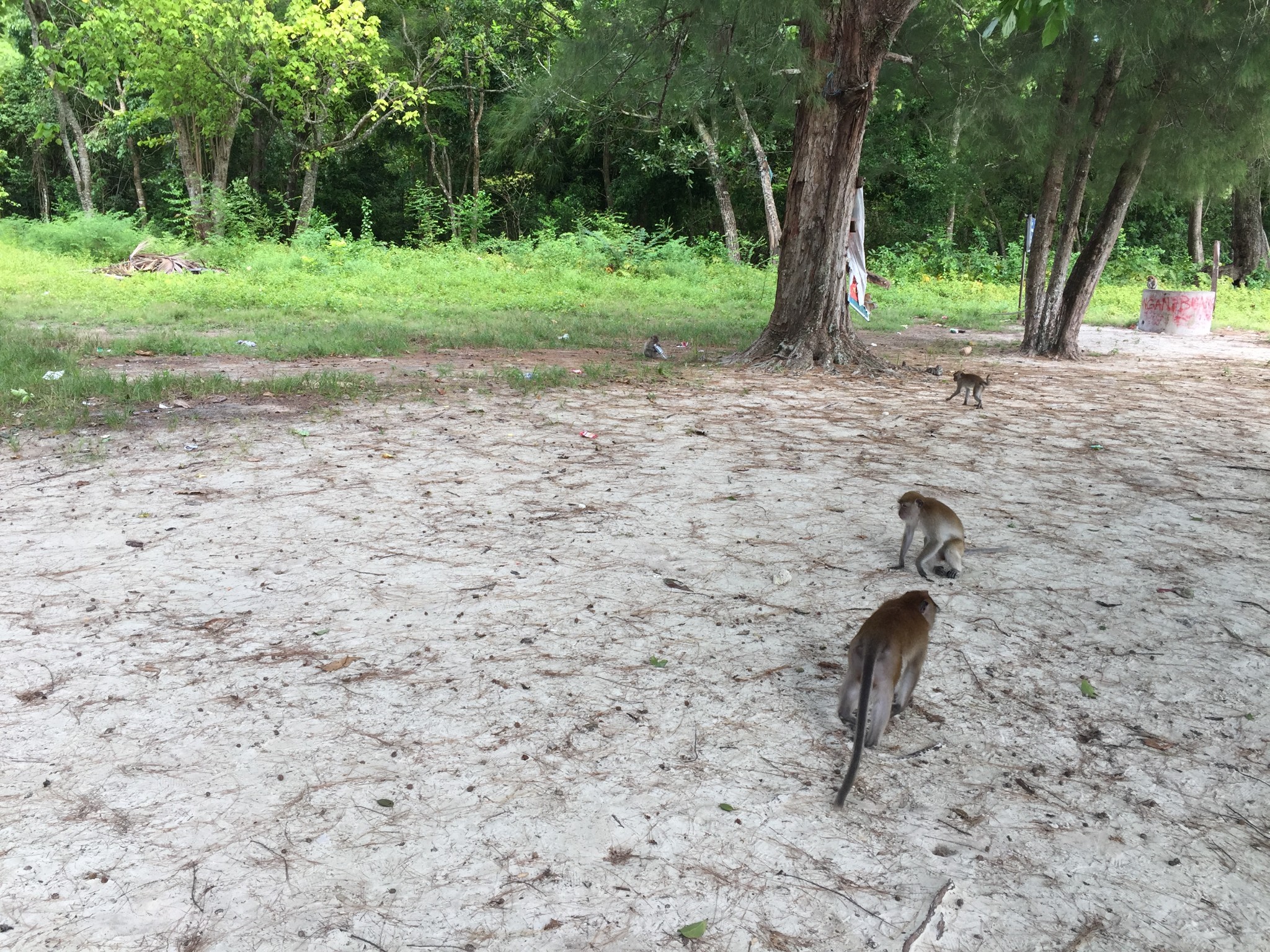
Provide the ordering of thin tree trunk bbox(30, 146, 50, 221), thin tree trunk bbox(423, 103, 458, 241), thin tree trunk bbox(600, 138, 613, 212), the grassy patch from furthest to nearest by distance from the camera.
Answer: thin tree trunk bbox(30, 146, 50, 221) → thin tree trunk bbox(600, 138, 613, 212) → thin tree trunk bbox(423, 103, 458, 241) → the grassy patch

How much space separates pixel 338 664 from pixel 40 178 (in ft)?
113

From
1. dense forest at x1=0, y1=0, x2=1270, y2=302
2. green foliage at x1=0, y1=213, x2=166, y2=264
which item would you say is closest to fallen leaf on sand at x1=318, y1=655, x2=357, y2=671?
dense forest at x1=0, y1=0, x2=1270, y2=302

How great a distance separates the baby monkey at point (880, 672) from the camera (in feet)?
7.97

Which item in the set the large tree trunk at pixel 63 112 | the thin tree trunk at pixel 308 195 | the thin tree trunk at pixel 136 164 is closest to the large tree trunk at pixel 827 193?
the thin tree trunk at pixel 308 195

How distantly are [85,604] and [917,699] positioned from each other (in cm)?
284

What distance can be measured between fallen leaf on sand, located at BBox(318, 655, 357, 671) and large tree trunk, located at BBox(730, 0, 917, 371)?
6549 millimetres

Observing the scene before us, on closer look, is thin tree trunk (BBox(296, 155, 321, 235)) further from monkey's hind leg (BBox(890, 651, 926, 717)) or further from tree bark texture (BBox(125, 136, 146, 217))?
monkey's hind leg (BBox(890, 651, 926, 717))

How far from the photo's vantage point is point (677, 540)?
4277mm

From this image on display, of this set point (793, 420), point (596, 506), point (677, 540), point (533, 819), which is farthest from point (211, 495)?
point (793, 420)

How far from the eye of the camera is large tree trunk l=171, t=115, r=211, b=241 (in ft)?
67.5

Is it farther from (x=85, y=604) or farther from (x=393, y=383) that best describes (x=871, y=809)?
(x=393, y=383)

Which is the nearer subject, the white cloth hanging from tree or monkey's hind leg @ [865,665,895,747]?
monkey's hind leg @ [865,665,895,747]

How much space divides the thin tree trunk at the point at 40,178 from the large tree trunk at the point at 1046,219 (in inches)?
1140

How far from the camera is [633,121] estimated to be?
778 inches
